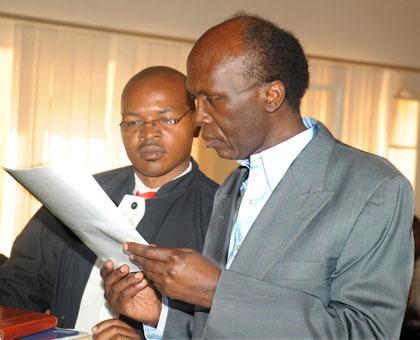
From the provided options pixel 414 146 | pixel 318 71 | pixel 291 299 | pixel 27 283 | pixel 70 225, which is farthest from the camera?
pixel 414 146

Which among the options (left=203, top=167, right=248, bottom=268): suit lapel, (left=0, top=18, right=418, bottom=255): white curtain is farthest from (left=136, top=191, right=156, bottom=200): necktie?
(left=0, top=18, right=418, bottom=255): white curtain

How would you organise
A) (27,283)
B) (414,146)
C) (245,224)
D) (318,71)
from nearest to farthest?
(245,224) < (27,283) < (318,71) < (414,146)

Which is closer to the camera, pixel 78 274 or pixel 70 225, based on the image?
pixel 70 225

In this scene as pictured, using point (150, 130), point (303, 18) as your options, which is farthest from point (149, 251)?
point (303, 18)

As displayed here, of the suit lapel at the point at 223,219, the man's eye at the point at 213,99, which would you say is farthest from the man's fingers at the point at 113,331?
the man's eye at the point at 213,99

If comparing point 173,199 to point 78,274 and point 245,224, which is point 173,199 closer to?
point 78,274

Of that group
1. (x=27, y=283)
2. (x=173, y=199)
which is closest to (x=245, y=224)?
(x=173, y=199)

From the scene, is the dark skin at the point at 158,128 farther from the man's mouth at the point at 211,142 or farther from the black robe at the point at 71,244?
the man's mouth at the point at 211,142

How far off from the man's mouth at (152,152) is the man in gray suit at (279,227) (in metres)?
0.58

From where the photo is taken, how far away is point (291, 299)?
1.70m

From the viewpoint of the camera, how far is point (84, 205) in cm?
197

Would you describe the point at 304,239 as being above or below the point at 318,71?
below

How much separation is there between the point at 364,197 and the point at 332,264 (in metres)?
0.17

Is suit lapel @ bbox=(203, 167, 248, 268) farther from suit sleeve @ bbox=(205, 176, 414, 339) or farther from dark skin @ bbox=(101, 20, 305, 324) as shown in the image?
suit sleeve @ bbox=(205, 176, 414, 339)
